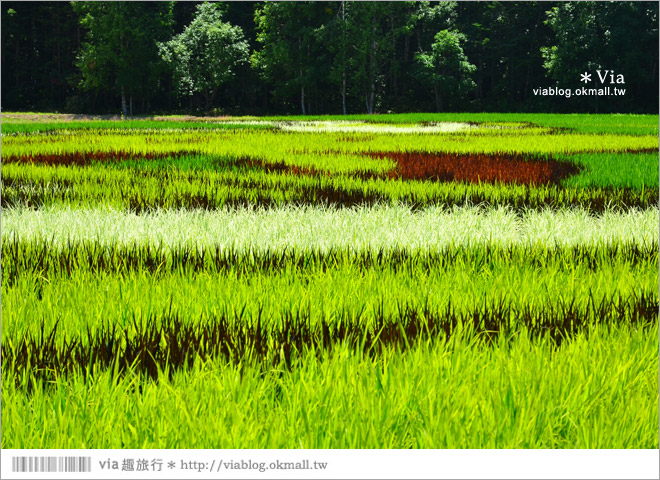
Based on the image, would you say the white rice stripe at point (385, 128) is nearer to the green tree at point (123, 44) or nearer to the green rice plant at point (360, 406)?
the green rice plant at point (360, 406)

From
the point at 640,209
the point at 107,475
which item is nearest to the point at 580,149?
the point at 640,209

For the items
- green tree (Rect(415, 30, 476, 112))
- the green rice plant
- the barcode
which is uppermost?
green tree (Rect(415, 30, 476, 112))

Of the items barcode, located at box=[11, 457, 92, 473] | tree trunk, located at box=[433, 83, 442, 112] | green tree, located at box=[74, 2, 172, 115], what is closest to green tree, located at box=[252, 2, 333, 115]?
green tree, located at box=[74, 2, 172, 115]

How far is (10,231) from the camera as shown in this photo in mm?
3264

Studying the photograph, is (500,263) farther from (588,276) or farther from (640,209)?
(640,209)

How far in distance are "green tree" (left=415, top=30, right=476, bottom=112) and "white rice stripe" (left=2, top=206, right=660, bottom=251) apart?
154 feet

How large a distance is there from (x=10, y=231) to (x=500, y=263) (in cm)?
271

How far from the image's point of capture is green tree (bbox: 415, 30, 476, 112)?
48.5m

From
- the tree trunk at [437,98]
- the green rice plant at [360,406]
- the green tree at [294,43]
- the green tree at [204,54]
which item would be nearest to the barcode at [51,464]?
the green rice plant at [360,406]

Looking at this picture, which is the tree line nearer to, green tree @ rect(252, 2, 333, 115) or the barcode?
green tree @ rect(252, 2, 333, 115)

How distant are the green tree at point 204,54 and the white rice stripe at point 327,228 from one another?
148 feet

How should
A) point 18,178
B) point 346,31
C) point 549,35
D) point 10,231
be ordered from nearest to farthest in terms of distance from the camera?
point 10,231 < point 18,178 < point 549,35 < point 346,31

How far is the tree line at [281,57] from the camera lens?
1699 inches

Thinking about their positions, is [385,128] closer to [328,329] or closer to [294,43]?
[328,329]
